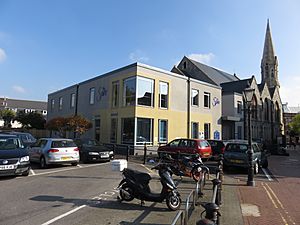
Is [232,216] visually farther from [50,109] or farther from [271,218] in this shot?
[50,109]

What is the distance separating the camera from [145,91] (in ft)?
66.3

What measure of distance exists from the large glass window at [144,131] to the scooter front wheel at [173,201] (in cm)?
1311

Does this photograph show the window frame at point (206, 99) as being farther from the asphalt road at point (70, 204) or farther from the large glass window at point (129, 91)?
the asphalt road at point (70, 204)

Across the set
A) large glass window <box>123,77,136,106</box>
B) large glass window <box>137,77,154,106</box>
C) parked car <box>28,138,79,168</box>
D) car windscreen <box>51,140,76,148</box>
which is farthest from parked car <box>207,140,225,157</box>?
car windscreen <box>51,140,76,148</box>

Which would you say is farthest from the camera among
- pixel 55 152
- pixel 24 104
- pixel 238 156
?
pixel 24 104

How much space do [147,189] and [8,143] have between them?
23.2 feet

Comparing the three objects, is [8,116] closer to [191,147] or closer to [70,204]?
[191,147]

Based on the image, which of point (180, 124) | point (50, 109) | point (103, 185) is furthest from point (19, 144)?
point (50, 109)

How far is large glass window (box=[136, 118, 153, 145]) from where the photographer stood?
19312mm

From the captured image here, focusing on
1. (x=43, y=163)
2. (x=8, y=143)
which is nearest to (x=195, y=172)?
(x=43, y=163)

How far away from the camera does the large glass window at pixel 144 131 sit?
19312 mm

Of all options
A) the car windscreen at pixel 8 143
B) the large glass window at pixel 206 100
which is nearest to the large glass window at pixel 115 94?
the large glass window at pixel 206 100

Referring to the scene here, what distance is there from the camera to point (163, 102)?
21641 mm

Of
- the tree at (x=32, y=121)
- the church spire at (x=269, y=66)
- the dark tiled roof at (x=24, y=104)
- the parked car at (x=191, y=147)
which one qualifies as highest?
the church spire at (x=269, y=66)
